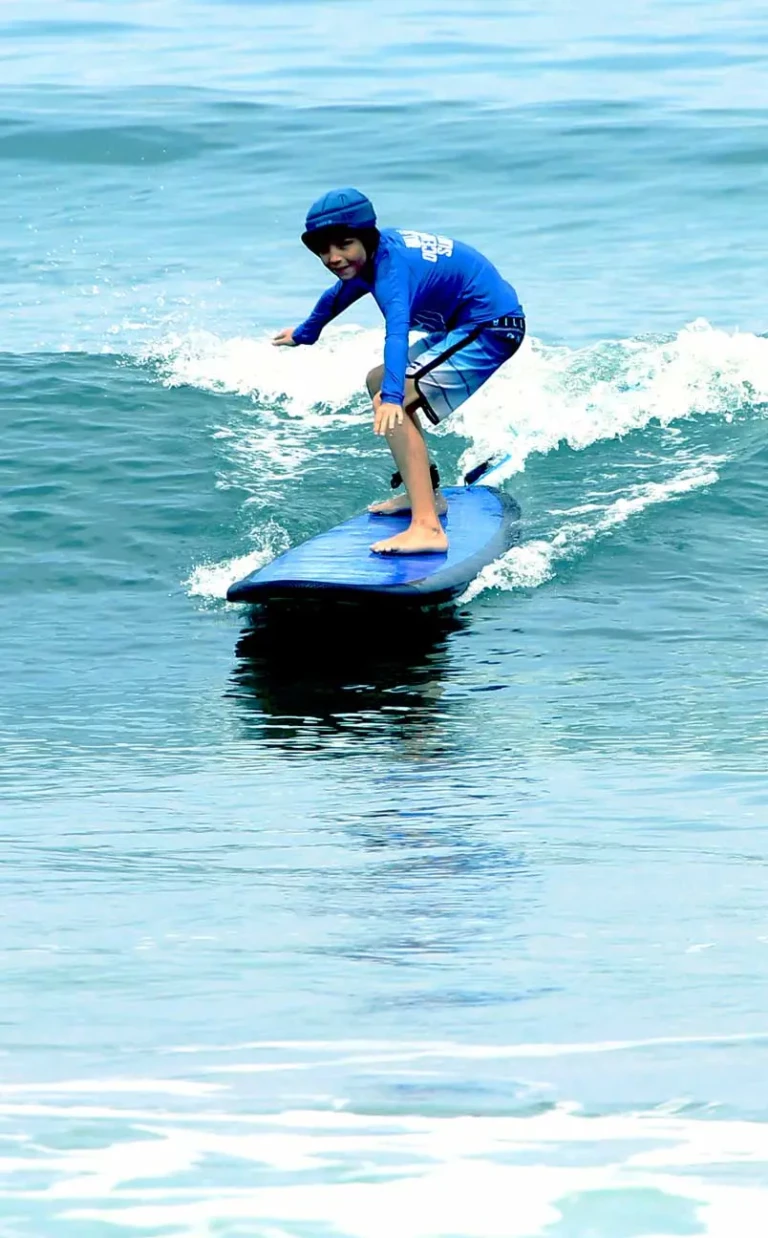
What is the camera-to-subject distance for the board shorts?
8742mm

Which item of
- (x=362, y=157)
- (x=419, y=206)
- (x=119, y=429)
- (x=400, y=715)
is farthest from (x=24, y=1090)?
(x=362, y=157)

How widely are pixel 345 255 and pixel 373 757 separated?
2455 mm

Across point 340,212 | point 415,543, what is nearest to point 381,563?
point 415,543

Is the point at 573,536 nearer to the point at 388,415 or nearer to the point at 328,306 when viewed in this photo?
the point at 328,306

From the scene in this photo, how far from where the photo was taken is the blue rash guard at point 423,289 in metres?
7.97

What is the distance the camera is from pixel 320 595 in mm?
7746

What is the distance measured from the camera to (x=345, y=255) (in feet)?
25.9

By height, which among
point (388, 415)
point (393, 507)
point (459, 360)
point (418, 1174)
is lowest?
point (418, 1174)

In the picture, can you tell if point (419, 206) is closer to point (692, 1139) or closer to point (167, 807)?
point (167, 807)

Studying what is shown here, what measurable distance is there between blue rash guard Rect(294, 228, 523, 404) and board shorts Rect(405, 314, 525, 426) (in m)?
0.05

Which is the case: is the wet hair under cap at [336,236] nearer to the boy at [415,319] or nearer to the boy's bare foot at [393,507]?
the boy at [415,319]

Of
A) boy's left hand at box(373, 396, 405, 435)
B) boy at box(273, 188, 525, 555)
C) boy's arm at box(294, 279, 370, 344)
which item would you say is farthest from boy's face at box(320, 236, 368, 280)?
boy's left hand at box(373, 396, 405, 435)

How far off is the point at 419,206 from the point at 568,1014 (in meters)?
14.9

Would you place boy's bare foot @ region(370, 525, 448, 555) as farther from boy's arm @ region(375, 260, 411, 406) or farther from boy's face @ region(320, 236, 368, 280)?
boy's face @ region(320, 236, 368, 280)
